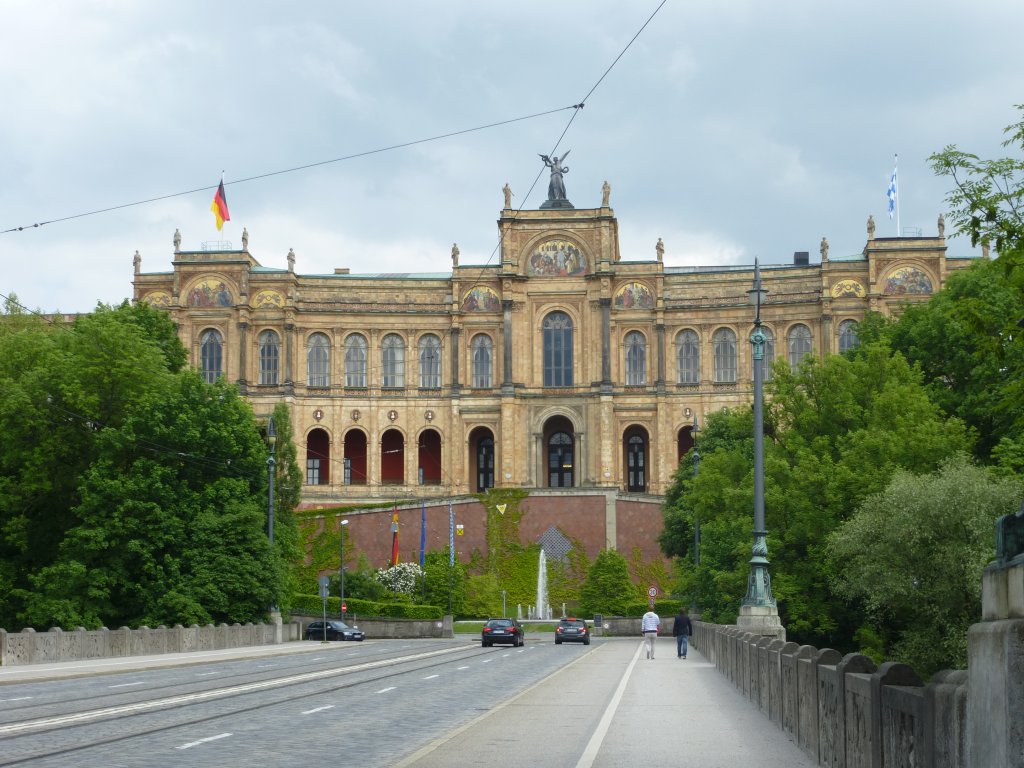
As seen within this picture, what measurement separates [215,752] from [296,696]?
→ 344 inches

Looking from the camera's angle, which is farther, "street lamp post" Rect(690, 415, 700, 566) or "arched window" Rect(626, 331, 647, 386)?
"arched window" Rect(626, 331, 647, 386)

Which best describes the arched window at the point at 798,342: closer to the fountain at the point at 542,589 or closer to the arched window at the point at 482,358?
the arched window at the point at 482,358

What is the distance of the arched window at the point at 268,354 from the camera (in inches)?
3780

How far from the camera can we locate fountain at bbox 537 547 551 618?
273 feet

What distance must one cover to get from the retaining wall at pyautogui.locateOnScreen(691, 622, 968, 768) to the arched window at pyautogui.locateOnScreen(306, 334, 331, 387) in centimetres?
7850

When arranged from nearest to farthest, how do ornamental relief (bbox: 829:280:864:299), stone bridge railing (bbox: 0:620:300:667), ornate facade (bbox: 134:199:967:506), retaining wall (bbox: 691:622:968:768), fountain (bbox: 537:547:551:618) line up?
retaining wall (bbox: 691:622:968:768), stone bridge railing (bbox: 0:620:300:667), fountain (bbox: 537:547:551:618), ornamental relief (bbox: 829:280:864:299), ornate facade (bbox: 134:199:967:506)

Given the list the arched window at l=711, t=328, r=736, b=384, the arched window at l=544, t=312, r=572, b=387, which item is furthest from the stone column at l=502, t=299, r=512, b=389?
the arched window at l=711, t=328, r=736, b=384

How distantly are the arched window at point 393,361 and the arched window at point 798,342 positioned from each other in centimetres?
2793

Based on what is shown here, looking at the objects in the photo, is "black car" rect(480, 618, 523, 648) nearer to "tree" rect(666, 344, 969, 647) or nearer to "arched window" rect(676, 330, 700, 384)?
"tree" rect(666, 344, 969, 647)

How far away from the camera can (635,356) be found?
95.9 m

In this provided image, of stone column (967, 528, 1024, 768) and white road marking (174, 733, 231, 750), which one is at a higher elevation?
stone column (967, 528, 1024, 768)

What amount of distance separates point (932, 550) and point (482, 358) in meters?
63.3

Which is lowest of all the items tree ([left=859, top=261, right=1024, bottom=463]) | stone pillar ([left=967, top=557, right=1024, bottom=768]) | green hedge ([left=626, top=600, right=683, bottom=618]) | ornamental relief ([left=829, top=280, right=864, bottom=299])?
green hedge ([left=626, top=600, right=683, bottom=618])

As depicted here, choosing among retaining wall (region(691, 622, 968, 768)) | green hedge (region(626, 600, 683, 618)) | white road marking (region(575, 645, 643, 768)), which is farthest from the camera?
green hedge (region(626, 600, 683, 618))
